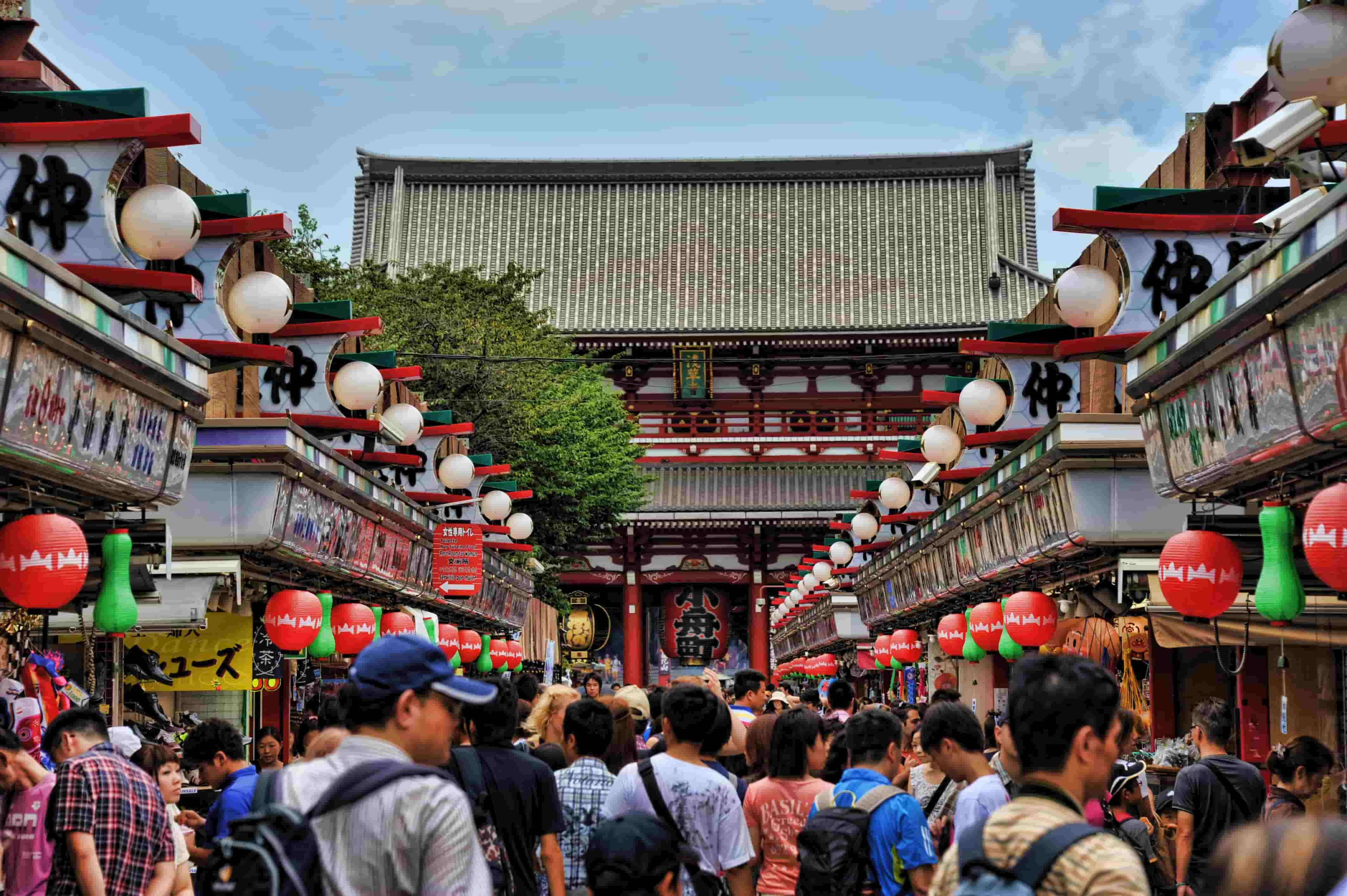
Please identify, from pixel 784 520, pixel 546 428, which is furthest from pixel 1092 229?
pixel 784 520

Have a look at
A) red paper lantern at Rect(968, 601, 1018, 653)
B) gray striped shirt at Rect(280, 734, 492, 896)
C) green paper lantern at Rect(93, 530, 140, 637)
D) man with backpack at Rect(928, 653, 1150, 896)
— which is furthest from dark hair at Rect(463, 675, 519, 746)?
red paper lantern at Rect(968, 601, 1018, 653)

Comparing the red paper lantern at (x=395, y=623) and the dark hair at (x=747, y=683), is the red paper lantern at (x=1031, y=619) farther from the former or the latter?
the red paper lantern at (x=395, y=623)

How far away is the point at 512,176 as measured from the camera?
153 ft

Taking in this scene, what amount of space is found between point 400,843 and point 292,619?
9.13 metres

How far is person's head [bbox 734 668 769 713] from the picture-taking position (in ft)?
38.0

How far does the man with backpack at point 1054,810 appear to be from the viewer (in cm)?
326

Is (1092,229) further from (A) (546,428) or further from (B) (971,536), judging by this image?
(A) (546,428)

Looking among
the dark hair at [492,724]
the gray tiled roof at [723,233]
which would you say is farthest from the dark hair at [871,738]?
the gray tiled roof at [723,233]

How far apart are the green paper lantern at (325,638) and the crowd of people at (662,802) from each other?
318cm

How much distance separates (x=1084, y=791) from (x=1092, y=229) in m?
8.15

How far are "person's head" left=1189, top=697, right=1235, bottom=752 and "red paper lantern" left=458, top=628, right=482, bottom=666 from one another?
14.7m

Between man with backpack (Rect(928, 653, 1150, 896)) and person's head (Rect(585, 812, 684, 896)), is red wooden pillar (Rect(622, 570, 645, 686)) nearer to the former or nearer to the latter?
person's head (Rect(585, 812, 684, 896))

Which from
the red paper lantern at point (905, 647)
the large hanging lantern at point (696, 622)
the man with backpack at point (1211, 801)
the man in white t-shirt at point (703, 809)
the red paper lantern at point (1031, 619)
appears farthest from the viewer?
the large hanging lantern at point (696, 622)

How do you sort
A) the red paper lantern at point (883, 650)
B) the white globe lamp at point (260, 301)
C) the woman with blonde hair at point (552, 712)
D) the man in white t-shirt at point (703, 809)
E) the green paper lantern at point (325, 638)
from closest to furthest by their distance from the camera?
the man in white t-shirt at point (703, 809)
the woman with blonde hair at point (552, 712)
the white globe lamp at point (260, 301)
the green paper lantern at point (325, 638)
the red paper lantern at point (883, 650)
